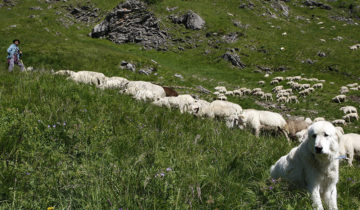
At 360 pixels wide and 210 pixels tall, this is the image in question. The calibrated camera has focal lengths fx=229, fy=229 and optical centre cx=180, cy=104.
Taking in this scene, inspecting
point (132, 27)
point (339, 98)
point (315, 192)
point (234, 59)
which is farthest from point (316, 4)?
point (315, 192)

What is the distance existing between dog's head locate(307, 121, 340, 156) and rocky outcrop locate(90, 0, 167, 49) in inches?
1705

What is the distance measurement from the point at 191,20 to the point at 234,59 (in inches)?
762

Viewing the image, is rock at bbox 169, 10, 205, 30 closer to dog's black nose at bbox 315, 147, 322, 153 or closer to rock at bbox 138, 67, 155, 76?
rock at bbox 138, 67, 155, 76

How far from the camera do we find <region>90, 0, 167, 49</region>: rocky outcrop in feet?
153

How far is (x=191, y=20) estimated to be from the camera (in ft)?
167

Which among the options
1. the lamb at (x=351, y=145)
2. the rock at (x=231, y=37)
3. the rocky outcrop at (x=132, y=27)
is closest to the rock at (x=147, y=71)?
the lamb at (x=351, y=145)

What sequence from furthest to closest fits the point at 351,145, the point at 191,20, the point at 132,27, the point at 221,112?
the point at 191,20 → the point at 132,27 → the point at 221,112 → the point at 351,145

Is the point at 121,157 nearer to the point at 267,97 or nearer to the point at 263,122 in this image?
the point at 263,122

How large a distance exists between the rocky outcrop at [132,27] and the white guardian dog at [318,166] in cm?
4332

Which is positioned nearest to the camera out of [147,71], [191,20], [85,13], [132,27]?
[147,71]

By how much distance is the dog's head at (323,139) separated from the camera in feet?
10.3

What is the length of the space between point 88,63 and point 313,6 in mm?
77681

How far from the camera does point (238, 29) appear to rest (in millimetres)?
49844

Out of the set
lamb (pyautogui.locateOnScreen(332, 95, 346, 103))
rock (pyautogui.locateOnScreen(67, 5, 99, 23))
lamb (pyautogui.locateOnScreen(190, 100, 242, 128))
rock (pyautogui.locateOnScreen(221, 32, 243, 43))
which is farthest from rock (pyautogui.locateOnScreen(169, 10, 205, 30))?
lamb (pyautogui.locateOnScreen(190, 100, 242, 128))
